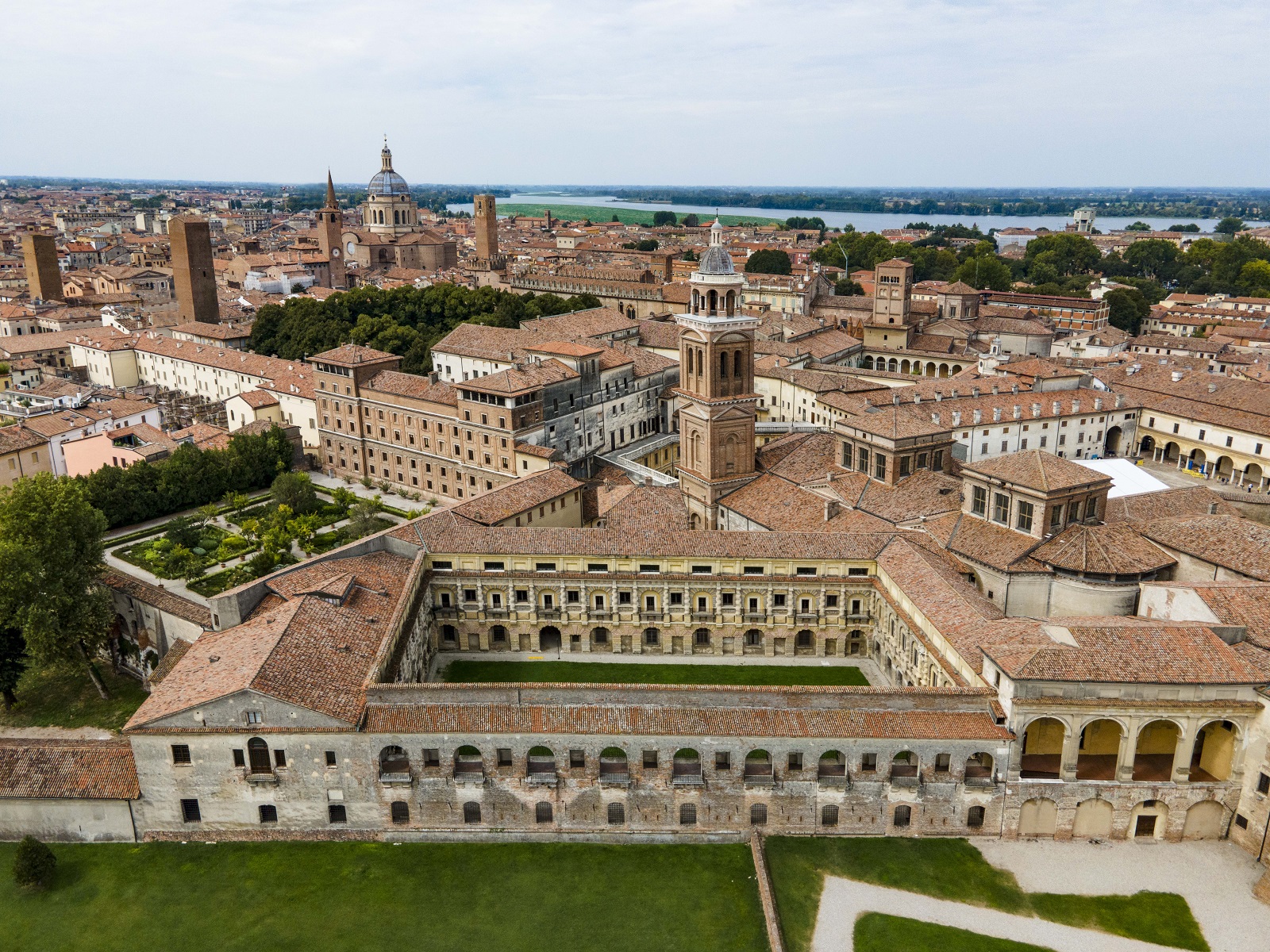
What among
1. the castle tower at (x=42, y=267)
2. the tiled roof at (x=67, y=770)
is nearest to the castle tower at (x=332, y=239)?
the castle tower at (x=42, y=267)

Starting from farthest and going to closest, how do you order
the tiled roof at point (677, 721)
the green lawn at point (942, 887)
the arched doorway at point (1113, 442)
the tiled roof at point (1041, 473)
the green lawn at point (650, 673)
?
the arched doorway at point (1113, 442) < the green lawn at point (650, 673) < the tiled roof at point (1041, 473) < the tiled roof at point (677, 721) < the green lawn at point (942, 887)

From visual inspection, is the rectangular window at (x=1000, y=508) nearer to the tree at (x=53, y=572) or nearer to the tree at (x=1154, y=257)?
the tree at (x=53, y=572)

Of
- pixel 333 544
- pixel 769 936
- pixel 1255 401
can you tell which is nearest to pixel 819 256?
pixel 1255 401

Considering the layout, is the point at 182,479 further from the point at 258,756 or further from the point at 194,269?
the point at 194,269

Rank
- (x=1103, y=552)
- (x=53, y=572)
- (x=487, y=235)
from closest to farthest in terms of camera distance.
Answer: (x=1103, y=552) → (x=53, y=572) → (x=487, y=235)

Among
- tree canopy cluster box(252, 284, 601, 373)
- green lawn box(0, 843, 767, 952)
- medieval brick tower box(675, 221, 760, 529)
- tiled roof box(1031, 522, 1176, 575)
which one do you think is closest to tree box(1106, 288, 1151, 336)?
tree canopy cluster box(252, 284, 601, 373)

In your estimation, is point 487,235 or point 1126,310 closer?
point 1126,310

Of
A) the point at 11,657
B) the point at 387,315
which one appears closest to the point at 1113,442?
the point at 387,315

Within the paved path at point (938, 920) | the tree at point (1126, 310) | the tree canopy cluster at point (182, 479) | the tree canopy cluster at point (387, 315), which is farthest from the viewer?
the tree at point (1126, 310)
